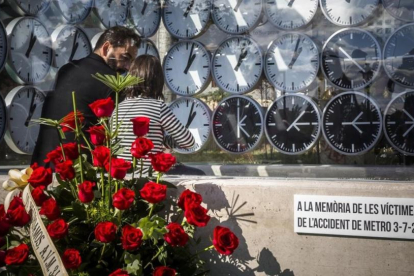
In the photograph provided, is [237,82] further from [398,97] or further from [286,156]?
[398,97]

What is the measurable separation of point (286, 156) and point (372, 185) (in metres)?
0.58

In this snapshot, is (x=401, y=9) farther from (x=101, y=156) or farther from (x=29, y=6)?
(x=29, y=6)

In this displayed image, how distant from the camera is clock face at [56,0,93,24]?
309 centimetres

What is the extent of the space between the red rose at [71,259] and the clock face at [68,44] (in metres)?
1.37

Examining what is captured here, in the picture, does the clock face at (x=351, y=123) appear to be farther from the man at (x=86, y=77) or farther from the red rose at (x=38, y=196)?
the red rose at (x=38, y=196)

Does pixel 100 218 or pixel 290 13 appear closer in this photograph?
pixel 100 218

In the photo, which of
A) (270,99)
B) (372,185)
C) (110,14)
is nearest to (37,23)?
(110,14)

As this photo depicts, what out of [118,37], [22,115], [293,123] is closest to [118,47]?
[118,37]

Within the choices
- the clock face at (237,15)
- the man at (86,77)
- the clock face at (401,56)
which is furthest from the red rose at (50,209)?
the clock face at (401,56)

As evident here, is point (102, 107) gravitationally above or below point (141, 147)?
above

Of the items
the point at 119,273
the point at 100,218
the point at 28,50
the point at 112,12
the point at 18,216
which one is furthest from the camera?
the point at 28,50

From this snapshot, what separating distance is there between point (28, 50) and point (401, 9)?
5.72ft

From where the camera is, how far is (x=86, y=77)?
2910mm

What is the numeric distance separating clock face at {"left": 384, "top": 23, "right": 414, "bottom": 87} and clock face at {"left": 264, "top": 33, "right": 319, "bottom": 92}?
0.32 metres
